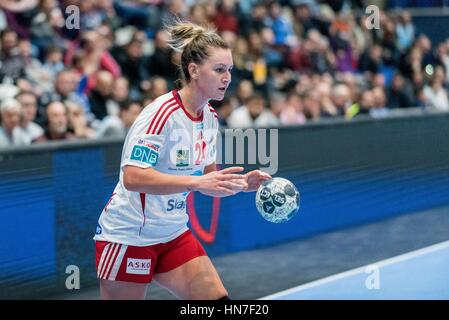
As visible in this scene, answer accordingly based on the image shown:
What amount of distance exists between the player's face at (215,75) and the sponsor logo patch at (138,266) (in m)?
0.90

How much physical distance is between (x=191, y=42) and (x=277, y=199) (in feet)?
3.08

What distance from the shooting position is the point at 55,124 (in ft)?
27.0

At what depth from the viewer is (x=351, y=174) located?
10.5 m

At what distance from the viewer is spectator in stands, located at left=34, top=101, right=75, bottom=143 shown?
324 inches

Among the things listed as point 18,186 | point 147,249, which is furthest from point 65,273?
point 147,249

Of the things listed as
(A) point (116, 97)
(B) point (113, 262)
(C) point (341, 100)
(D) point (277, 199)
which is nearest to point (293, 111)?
(C) point (341, 100)

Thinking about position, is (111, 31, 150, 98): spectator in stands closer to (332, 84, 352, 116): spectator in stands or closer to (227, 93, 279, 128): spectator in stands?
(227, 93, 279, 128): spectator in stands

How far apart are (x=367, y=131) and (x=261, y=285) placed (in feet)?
10.7

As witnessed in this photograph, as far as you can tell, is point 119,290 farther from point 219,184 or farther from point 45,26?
point 45,26

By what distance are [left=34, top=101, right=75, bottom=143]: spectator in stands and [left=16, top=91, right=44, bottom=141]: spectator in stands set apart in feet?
0.21

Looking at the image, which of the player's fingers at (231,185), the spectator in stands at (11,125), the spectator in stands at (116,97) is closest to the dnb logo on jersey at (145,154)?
the player's fingers at (231,185)

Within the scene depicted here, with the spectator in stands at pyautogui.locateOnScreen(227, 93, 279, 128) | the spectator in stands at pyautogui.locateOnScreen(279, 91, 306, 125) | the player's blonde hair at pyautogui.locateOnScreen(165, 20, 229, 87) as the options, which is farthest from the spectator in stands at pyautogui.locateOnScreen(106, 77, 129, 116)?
the player's blonde hair at pyautogui.locateOnScreen(165, 20, 229, 87)

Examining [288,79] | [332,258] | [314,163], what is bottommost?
[332,258]
